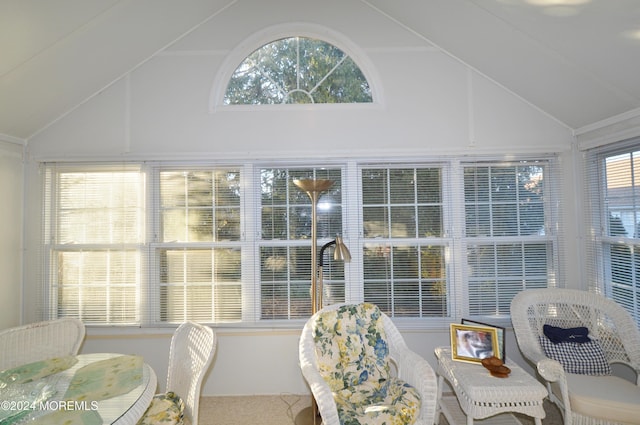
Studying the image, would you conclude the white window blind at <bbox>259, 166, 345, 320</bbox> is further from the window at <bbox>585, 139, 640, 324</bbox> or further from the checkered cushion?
the window at <bbox>585, 139, 640, 324</bbox>

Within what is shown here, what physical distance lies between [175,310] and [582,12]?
3.57 m

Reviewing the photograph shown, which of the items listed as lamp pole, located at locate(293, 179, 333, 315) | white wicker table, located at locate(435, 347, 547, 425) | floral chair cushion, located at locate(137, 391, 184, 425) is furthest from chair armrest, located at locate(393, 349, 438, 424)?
floral chair cushion, located at locate(137, 391, 184, 425)

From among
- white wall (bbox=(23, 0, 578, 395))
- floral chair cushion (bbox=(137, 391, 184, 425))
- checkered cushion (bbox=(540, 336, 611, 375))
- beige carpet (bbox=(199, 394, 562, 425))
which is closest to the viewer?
floral chair cushion (bbox=(137, 391, 184, 425))

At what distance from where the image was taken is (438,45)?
2787mm

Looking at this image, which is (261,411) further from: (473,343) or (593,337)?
(593,337)

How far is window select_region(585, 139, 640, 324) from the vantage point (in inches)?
93.3

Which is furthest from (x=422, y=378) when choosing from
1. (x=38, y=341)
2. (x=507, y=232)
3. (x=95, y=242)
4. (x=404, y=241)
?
(x=95, y=242)

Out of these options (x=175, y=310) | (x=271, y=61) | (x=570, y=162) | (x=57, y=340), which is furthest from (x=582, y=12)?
(x=57, y=340)

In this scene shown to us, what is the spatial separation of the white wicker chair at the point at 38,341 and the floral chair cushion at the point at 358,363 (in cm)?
167

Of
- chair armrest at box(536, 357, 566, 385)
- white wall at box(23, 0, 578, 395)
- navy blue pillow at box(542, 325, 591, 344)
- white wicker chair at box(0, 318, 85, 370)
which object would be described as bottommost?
chair armrest at box(536, 357, 566, 385)

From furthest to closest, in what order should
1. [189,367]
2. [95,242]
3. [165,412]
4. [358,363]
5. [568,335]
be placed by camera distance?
[95,242] → [568,335] → [358,363] → [189,367] → [165,412]

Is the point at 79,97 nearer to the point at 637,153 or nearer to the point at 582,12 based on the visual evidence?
the point at 582,12

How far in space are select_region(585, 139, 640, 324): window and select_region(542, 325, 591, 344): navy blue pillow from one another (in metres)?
0.45

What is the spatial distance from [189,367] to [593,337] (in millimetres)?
2842
